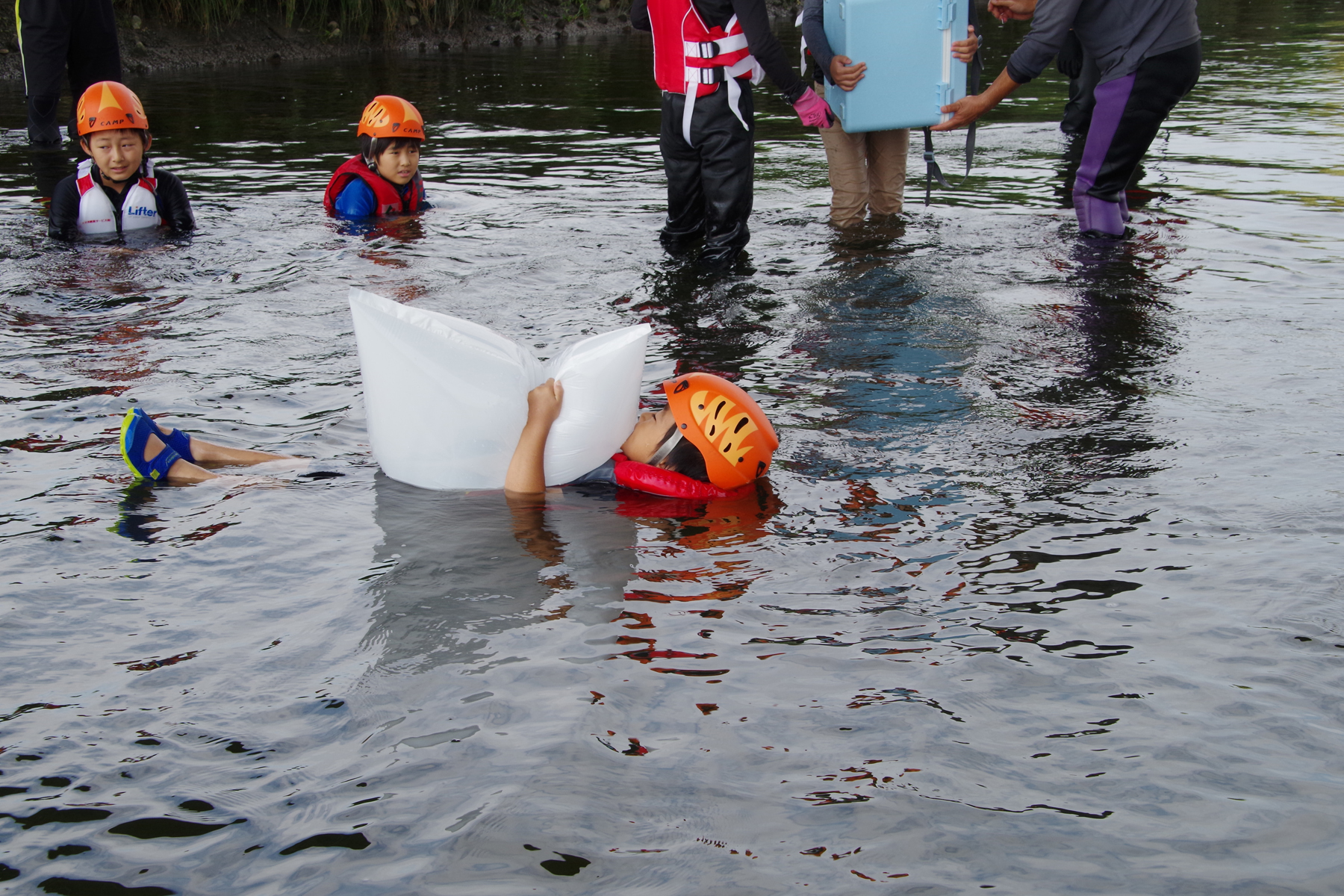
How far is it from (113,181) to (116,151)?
268mm

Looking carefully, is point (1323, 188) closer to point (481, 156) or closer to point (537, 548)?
point (481, 156)

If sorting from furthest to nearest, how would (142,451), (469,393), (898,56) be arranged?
1. (898,56)
2. (142,451)
3. (469,393)

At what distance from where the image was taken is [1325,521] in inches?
154

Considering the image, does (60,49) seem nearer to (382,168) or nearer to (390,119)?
(382,168)

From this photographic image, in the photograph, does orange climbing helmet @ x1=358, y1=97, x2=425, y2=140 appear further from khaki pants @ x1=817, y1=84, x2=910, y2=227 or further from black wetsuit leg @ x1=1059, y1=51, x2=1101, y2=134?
black wetsuit leg @ x1=1059, y1=51, x2=1101, y2=134

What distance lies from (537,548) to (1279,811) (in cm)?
241

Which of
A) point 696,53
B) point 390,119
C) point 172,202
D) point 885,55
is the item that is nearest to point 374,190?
point 390,119

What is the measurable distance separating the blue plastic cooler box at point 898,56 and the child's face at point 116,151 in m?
4.93

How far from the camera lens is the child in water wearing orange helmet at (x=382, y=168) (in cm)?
842

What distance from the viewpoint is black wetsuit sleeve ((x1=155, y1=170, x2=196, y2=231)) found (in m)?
8.23

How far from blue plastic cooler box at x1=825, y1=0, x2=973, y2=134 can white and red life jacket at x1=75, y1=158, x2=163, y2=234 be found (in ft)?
16.3

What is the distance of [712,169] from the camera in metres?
7.75

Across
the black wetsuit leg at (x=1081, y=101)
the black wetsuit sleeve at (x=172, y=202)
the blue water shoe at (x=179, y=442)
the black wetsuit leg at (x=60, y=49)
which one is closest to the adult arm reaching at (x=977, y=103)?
the black wetsuit leg at (x=1081, y=101)

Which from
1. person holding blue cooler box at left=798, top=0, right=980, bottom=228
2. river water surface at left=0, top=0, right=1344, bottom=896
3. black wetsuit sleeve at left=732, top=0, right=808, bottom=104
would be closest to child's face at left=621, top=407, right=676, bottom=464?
river water surface at left=0, top=0, right=1344, bottom=896
